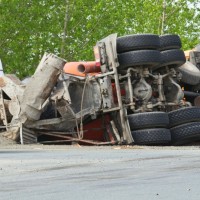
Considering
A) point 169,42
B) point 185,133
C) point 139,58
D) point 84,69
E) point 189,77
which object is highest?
point 169,42

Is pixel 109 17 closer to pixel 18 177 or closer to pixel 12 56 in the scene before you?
pixel 12 56

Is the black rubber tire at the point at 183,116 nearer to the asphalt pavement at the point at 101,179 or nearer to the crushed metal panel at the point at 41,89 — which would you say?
the crushed metal panel at the point at 41,89

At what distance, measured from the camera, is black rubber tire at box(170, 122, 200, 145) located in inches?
695

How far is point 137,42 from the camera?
695 inches

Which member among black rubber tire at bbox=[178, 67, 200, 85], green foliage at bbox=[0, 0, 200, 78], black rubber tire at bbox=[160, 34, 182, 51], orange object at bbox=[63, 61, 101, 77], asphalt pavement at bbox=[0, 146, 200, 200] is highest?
green foliage at bbox=[0, 0, 200, 78]

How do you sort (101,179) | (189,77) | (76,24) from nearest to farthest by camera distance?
1. (101,179)
2. (189,77)
3. (76,24)

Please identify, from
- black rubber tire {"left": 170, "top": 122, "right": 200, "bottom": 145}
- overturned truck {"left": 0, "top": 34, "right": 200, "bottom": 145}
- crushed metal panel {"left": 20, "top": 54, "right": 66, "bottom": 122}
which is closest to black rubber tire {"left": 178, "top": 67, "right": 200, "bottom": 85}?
overturned truck {"left": 0, "top": 34, "right": 200, "bottom": 145}

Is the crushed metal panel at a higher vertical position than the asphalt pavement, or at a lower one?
higher

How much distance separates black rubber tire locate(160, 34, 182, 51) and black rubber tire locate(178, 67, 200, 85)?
0.99 metres

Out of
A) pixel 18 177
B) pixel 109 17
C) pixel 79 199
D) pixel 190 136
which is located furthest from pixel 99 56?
pixel 109 17

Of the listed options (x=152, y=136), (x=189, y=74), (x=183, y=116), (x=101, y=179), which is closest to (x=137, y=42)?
(x=183, y=116)

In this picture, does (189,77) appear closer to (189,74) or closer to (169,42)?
(189,74)

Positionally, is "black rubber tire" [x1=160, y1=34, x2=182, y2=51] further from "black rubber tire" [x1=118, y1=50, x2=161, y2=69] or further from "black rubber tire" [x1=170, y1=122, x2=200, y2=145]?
"black rubber tire" [x1=170, y1=122, x2=200, y2=145]

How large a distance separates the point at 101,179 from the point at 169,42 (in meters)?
11.5
